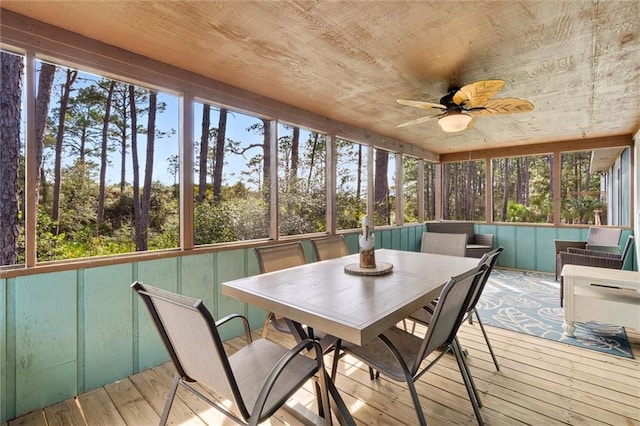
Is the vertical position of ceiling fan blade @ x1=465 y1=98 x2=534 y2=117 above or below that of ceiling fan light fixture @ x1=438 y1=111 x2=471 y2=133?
above

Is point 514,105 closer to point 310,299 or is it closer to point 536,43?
point 536,43

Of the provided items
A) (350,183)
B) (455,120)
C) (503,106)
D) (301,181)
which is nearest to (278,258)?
(301,181)

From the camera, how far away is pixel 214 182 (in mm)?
3055

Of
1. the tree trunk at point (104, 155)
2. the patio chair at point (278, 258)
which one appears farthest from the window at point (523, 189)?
the tree trunk at point (104, 155)

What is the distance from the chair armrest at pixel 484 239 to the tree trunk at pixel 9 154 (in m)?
6.42

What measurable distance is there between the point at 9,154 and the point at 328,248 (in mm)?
2401

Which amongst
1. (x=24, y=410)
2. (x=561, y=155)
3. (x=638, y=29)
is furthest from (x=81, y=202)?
(x=561, y=155)

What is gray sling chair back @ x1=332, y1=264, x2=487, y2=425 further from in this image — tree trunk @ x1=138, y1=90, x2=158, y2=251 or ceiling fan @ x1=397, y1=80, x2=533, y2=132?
tree trunk @ x1=138, y1=90, x2=158, y2=251

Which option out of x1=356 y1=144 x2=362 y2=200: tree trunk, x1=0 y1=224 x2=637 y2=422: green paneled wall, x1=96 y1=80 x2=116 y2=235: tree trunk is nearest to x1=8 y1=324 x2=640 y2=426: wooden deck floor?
x1=0 y1=224 x2=637 y2=422: green paneled wall

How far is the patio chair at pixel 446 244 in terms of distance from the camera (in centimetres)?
318

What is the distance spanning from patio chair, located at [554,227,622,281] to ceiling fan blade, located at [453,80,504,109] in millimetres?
3053

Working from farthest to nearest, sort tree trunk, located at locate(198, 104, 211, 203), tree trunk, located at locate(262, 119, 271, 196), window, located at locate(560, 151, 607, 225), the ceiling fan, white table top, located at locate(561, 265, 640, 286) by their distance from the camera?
window, located at locate(560, 151, 607, 225) < tree trunk, located at locate(262, 119, 271, 196) < tree trunk, located at locate(198, 104, 211, 203) < white table top, located at locate(561, 265, 640, 286) < the ceiling fan

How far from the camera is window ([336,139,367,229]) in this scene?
14.8 feet

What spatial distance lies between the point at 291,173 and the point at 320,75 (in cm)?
133
